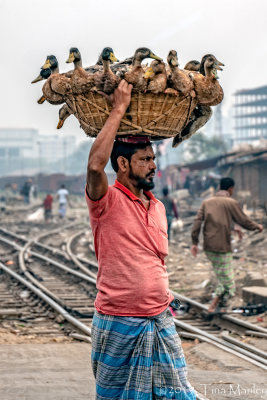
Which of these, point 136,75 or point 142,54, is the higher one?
point 142,54

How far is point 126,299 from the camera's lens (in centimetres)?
374

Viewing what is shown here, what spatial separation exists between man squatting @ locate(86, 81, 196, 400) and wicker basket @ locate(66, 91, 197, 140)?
13 cm

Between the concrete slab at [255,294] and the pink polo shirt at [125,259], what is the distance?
630cm

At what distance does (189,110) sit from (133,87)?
44 centimetres

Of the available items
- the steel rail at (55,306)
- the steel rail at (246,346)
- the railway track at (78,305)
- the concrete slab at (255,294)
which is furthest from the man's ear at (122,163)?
the concrete slab at (255,294)

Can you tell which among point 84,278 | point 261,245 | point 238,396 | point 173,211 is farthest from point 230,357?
point 261,245

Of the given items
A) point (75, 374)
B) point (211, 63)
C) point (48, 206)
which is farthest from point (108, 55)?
point (48, 206)

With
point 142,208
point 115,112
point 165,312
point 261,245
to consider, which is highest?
point 115,112

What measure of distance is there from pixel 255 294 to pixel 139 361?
21.7ft

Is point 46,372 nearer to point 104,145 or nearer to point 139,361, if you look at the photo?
point 139,361

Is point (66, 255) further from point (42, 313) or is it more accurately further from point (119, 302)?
point (119, 302)

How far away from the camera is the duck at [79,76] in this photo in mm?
3773

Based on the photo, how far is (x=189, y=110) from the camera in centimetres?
402

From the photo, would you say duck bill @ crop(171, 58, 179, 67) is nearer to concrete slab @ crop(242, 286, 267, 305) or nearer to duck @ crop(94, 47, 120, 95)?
duck @ crop(94, 47, 120, 95)
